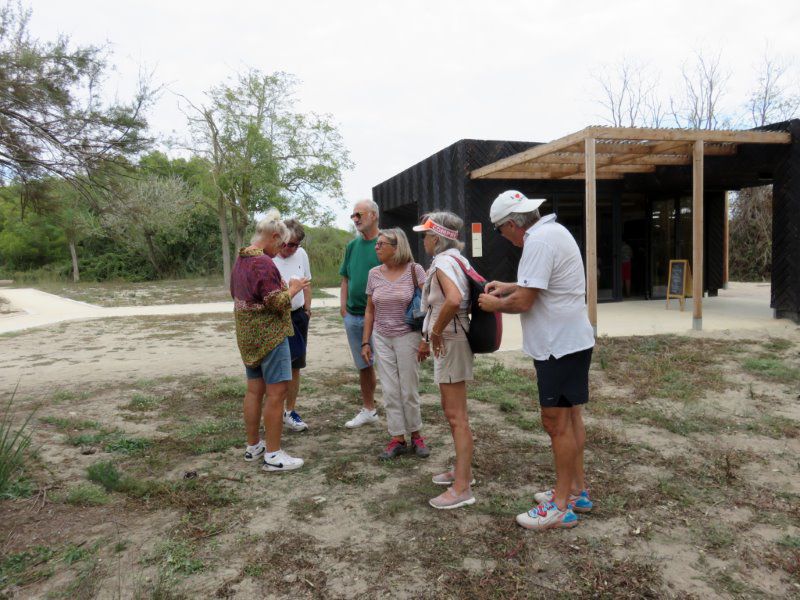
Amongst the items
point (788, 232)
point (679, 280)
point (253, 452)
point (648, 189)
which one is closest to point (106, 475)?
point (253, 452)

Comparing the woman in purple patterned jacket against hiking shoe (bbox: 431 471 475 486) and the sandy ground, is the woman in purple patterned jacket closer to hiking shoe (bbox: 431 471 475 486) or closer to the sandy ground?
the sandy ground

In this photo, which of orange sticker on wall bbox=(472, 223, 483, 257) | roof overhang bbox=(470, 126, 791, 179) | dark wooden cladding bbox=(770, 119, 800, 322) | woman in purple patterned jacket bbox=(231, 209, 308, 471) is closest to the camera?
woman in purple patterned jacket bbox=(231, 209, 308, 471)

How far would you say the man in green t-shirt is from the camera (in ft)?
13.1

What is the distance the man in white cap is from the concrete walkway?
4966 millimetres

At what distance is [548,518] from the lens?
265cm

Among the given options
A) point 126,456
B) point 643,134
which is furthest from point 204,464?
point 643,134

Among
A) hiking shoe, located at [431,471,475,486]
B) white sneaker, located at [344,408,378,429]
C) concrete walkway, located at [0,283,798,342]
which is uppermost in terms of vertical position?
concrete walkway, located at [0,283,798,342]

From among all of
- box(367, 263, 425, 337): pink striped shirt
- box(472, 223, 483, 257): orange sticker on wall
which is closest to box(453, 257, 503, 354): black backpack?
box(367, 263, 425, 337): pink striped shirt

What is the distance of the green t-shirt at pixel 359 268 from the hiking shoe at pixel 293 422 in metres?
0.98

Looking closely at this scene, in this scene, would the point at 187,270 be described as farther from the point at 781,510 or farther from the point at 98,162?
the point at 781,510

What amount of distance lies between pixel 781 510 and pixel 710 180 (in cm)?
1107

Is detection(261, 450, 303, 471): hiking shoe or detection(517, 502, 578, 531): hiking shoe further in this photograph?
detection(261, 450, 303, 471): hiking shoe

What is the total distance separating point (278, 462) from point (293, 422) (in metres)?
0.85

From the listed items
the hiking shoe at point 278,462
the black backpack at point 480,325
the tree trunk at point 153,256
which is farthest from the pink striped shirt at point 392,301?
the tree trunk at point 153,256
